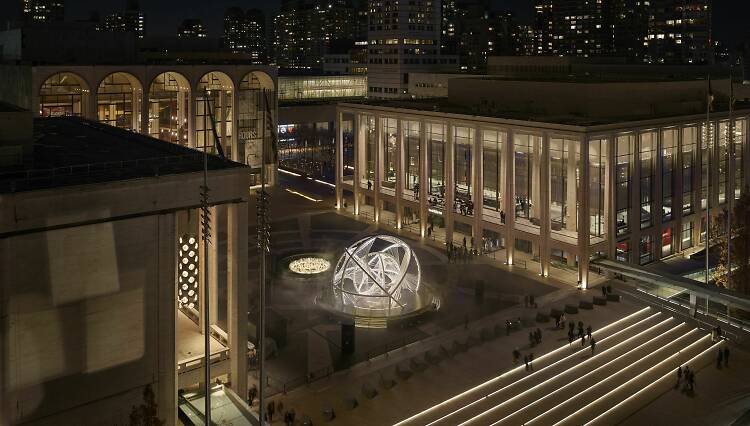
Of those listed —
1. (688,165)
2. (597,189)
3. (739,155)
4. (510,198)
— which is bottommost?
(510,198)

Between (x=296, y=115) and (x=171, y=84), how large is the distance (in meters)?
27.4

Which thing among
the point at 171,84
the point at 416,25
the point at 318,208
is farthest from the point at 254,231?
the point at 416,25

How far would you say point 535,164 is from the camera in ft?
185

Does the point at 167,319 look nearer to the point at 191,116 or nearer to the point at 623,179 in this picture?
the point at 623,179

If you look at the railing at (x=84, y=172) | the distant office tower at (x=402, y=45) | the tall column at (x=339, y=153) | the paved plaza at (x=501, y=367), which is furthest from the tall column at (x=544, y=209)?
the distant office tower at (x=402, y=45)

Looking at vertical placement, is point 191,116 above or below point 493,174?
above

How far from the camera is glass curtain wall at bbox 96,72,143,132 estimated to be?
7400cm

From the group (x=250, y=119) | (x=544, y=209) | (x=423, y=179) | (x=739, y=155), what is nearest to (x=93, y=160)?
(x=544, y=209)

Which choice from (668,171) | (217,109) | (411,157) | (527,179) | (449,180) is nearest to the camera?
(527,179)

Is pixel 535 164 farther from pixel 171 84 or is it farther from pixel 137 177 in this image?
pixel 171 84

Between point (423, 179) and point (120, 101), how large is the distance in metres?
34.1

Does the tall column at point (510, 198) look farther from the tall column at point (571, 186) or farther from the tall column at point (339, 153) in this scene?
the tall column at point (339, 153)

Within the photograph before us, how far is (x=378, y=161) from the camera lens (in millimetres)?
69000

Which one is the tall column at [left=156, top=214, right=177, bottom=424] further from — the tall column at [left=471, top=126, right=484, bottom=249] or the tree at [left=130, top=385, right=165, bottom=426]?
the tall column at [left=471, top=126, right=484, bottom=249]
